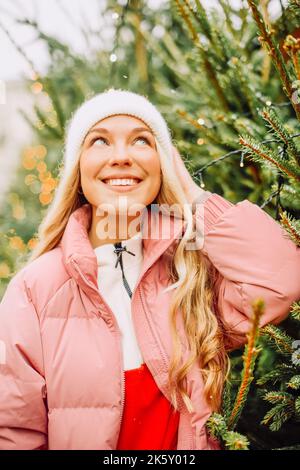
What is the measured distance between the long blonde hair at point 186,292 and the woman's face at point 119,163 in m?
0.09

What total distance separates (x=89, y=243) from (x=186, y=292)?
46 cm

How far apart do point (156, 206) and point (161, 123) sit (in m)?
0.39

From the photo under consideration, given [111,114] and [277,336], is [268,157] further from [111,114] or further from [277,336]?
[111,114]

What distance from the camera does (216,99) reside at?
240 cm

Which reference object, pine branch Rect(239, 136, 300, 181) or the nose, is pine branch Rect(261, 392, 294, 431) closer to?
pine branch Rect(239, 136, 300, 181)

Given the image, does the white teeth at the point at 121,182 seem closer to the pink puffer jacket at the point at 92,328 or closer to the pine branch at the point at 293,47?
the pink puffer jacket at the point at 92,328

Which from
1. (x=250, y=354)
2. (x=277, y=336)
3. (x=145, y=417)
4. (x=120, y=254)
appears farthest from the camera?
(x=120, y=254)

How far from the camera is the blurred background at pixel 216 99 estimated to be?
152 centimetres

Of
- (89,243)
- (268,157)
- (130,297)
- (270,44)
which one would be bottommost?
(130,297)

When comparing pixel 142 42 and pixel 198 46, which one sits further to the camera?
pixel 142 42

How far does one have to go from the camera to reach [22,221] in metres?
3.12

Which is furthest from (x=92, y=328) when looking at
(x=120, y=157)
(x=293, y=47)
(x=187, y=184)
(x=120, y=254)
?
(x=293, y=47)
